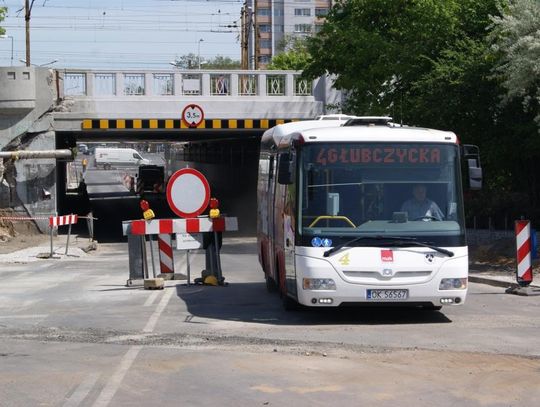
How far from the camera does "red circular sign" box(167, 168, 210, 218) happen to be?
1761 cm

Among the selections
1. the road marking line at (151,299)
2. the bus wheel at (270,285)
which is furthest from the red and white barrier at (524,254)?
the road marking line at (151,299)

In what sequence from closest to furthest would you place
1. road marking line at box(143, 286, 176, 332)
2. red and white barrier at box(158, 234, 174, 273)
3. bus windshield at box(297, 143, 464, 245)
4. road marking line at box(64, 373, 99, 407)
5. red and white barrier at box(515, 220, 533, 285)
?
1. road marking line at box(64, 373, 99, 407)
2. road marking line at box(143, 286, 176, 332)
3. bus windshield at box(297, 143, 464, 245)
4. red and white barrier at box(515, 220, 533, 285)
5. red and white barrier at box(158, 234, 174, 273)

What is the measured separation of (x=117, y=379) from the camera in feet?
30.6

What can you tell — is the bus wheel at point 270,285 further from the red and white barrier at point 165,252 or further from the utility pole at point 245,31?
the utility pole at point 245,31

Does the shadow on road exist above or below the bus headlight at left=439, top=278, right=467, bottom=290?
below

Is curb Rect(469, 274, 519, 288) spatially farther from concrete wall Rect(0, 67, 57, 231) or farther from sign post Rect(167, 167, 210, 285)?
concrete wall Rect(0, 67, 57, 231)

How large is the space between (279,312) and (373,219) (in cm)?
223

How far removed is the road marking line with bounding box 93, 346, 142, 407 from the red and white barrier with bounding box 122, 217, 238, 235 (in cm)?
641

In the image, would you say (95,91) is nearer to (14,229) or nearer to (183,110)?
(183,110)

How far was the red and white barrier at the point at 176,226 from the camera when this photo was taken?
17609 millimetres

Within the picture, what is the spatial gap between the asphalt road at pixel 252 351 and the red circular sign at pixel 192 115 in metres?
17.1

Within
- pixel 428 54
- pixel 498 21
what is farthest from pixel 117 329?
pixel 428 54

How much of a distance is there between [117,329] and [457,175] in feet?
15.9

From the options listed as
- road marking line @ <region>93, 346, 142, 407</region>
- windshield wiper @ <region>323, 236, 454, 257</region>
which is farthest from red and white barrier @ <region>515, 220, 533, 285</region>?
road marking line @ <region>93, 346, 142, 407</region>
